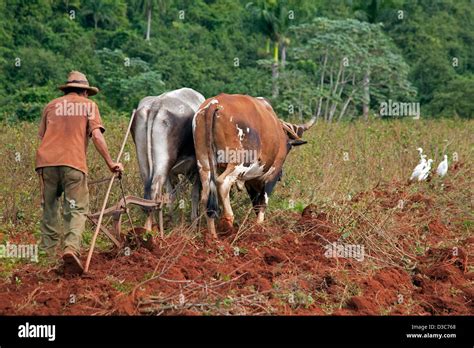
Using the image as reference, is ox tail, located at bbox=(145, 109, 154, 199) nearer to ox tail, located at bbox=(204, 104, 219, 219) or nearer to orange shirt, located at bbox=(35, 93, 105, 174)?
ox tail, located at bbox=(204, 104, 219, 219)

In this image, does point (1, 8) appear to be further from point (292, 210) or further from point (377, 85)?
point (292, 210)

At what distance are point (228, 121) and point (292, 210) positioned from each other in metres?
1.83

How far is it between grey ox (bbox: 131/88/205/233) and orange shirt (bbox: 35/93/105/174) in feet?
5.61

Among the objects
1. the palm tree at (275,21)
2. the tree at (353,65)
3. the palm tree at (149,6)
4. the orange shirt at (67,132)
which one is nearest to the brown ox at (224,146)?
the orange shirt at (67,132)

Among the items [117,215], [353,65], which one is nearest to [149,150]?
[117,215]

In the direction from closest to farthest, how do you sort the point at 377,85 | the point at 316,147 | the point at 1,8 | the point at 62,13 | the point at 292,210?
the point at 292,210, the point at 316,147, the point at 377,85, the point at 1,8, the point at 62,13

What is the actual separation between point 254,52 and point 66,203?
42.6m

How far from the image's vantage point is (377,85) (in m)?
39.1

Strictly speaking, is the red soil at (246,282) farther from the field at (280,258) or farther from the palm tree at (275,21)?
the palm tree at (275,21)

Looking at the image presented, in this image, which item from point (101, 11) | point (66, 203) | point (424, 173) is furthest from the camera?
point (101, 11)

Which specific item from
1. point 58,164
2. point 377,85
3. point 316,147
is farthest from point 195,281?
point 377,85

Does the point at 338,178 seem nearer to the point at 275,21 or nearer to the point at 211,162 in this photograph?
the point at 211,162

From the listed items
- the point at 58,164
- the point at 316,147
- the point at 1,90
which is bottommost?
the point at 1,90

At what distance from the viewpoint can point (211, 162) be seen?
10.4 meters
